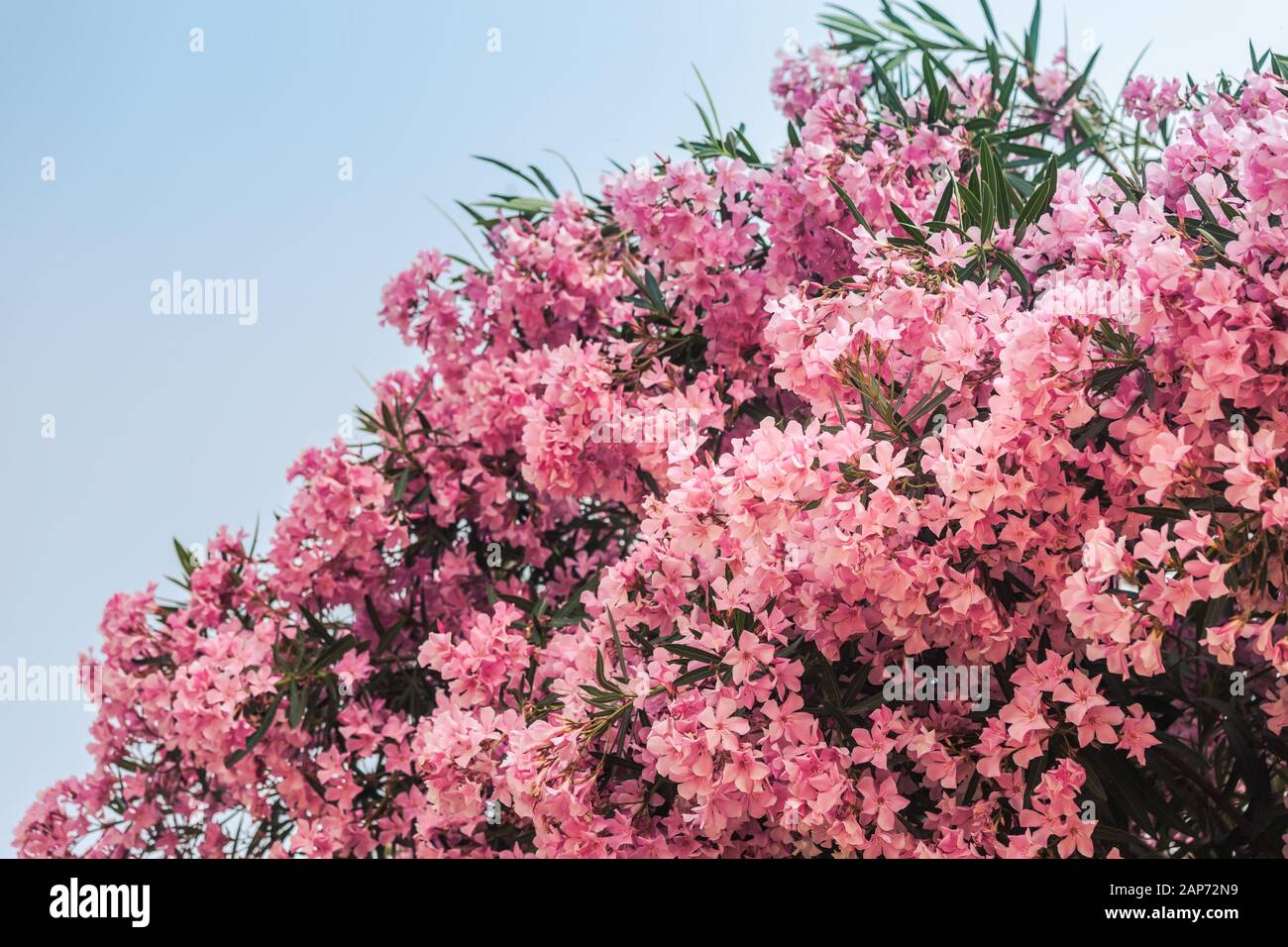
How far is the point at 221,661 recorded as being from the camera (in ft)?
7.59

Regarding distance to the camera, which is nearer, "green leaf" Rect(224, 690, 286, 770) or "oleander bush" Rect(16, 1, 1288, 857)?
"oleander bush" Rect(16, 1, 1288, 857)

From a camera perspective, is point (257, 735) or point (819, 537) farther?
point (257, 735)

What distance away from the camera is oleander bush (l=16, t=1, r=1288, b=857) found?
1.36m

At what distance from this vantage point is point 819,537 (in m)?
1.41

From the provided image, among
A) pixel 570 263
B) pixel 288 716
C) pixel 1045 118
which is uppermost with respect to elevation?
pixel 1045 118

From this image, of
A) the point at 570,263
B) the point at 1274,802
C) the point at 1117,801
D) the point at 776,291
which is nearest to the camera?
the point at 1117,801

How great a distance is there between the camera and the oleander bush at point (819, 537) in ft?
4.46

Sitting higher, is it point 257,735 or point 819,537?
point 819,537

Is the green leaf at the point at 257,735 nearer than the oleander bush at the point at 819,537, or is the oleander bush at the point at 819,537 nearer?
the oleander bush at the point at 819,537

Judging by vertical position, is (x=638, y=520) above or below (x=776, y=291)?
below
